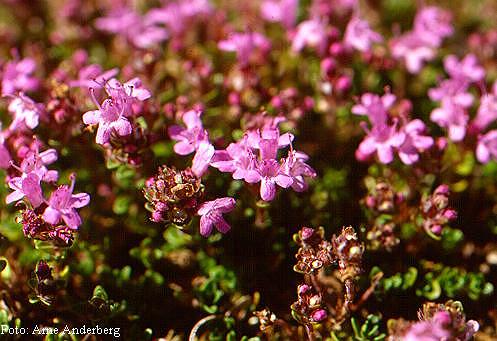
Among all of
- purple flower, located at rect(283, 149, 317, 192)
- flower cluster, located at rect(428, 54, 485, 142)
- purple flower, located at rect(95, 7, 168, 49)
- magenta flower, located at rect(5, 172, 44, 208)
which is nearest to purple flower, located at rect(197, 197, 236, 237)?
purple flower, located at rect(283, 149, 317, 192)

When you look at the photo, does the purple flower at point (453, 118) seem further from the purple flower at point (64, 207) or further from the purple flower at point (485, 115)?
the purple flower at point (64, 207)

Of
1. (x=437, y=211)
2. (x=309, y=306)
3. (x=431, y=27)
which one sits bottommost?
(x=309, y=306)

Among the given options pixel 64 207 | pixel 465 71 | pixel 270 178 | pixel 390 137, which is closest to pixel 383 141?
pixel 390 137

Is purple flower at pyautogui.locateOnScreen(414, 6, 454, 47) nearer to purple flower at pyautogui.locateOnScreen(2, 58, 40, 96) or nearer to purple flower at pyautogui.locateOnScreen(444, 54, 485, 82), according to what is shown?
purple flower at pyautogui.locateOnScreen(444, 54, 485, 82)

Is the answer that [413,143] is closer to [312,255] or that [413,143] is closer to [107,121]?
[312,255]

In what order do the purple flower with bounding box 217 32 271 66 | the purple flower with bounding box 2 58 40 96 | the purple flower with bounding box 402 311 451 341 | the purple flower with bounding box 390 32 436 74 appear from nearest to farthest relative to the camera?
the purple flower with bounding box 402 311 451 341 → the purple flower with bounding box 2 58 40 96 → the purple flower with bounding box 217 32 271 66 → the purple flower with bounding box 390 32 436 74

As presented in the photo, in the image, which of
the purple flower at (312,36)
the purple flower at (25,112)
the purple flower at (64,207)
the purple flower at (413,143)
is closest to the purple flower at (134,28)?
the purple flower at (312,36)

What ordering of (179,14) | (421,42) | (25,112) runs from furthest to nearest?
(179,14), (421,42), (25,112)
